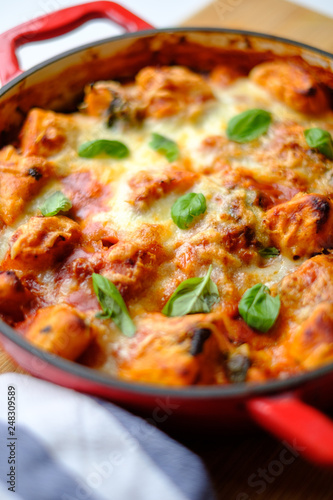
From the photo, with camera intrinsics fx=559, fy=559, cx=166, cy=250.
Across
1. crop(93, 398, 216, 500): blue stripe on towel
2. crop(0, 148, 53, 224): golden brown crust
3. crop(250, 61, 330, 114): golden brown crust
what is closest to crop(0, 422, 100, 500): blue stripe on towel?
crop(93, 398, 216, 500): blue stripe on towel

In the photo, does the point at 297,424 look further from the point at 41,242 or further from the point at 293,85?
the point at 293,85

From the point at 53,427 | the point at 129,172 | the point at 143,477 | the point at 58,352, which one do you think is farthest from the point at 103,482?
the point at 129,172

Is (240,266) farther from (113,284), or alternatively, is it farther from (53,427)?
(53,427)

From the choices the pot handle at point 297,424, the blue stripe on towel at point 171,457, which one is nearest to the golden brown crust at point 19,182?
the blue stripe on towel at point 171,457

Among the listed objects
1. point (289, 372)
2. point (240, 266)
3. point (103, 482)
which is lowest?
point (103, 482)

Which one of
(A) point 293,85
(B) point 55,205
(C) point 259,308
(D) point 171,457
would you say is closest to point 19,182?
(B) point 55,205

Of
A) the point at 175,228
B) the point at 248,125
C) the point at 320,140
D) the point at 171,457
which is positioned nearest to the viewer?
the point at 171,457
